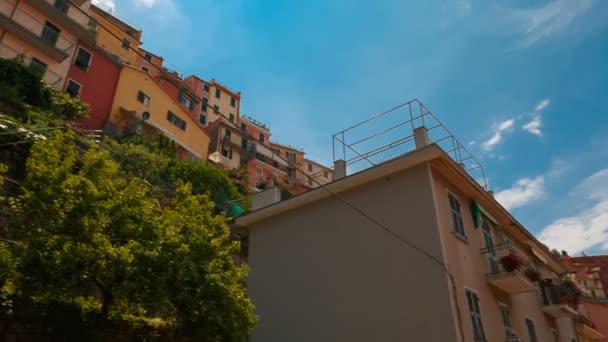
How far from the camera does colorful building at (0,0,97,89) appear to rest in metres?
27.2

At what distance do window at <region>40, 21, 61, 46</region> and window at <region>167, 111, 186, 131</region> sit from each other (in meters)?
11.6

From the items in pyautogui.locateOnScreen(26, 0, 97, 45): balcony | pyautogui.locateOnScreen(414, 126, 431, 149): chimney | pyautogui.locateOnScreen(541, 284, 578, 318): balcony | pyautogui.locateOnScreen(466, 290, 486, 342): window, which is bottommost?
pyautogui.locateOnScreen(466, 290, 486, 342): window

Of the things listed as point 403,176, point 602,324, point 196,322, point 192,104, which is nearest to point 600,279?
point 602,324

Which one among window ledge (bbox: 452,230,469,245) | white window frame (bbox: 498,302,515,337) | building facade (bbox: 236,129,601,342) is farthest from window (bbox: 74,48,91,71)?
white window frame (bbox: 498,302,515,337)

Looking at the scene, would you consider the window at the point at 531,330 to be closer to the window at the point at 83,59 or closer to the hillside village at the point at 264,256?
the hillside village at the point at 264,256

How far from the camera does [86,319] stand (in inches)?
329

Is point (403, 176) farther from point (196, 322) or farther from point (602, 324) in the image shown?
point (602, 324)

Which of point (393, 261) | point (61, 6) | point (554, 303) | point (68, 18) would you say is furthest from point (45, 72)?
point (554, 303)

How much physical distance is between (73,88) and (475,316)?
30485 mm

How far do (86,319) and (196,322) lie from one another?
2.09 metres

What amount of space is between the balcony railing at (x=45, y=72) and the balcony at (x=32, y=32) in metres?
1.30

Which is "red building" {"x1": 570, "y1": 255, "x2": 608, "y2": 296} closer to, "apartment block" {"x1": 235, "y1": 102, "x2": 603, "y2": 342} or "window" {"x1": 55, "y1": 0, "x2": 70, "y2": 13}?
"apartment block" {"x1": 235, "y1": 102, "x2": 603, "y2": 342}

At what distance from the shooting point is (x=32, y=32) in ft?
93.2

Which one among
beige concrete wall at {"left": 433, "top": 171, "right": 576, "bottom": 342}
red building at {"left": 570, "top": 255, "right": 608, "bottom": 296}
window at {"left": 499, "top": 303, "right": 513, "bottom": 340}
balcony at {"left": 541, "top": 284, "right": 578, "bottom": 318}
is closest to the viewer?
beige concrete wall at {"left": 433, "top": 171, "right": 576, "bottom": 342}
